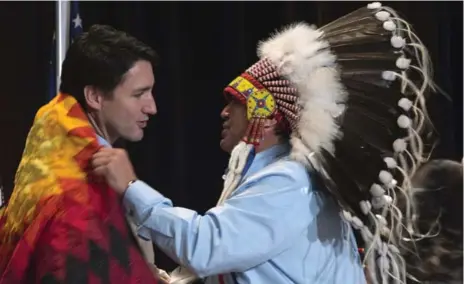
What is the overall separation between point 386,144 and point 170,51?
176cm

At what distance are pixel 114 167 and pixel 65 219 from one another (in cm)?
16

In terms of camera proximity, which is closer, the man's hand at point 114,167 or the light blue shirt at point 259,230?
the man's hand at point 114,167

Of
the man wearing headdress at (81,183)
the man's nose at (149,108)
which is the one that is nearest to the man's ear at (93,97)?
the man wearing headdress at (81,183)

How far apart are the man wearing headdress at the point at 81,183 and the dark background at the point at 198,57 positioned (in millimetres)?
1684

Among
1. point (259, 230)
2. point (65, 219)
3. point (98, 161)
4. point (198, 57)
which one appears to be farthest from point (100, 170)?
point (198, 57)

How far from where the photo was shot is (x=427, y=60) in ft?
5.73

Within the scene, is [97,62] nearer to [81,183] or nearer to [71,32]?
[81,183]

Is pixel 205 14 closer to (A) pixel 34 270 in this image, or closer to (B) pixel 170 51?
(B) pixel 170 51

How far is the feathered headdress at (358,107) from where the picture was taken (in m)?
1.69

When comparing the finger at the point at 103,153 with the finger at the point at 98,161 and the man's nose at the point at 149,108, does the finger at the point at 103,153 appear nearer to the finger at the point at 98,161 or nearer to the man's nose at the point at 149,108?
the finger at the point at 98,161

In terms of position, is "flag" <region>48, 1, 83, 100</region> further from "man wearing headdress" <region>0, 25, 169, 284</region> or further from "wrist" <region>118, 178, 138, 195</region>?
"wrist" <region>118, 178, 138, 195</region>

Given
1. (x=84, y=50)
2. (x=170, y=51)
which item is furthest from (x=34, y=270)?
(x=170, y=51)

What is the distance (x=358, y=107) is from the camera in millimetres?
1706

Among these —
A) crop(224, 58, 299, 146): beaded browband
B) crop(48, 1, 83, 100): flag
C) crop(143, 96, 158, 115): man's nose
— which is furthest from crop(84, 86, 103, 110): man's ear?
crop(48, 1, 83, 100): flag
